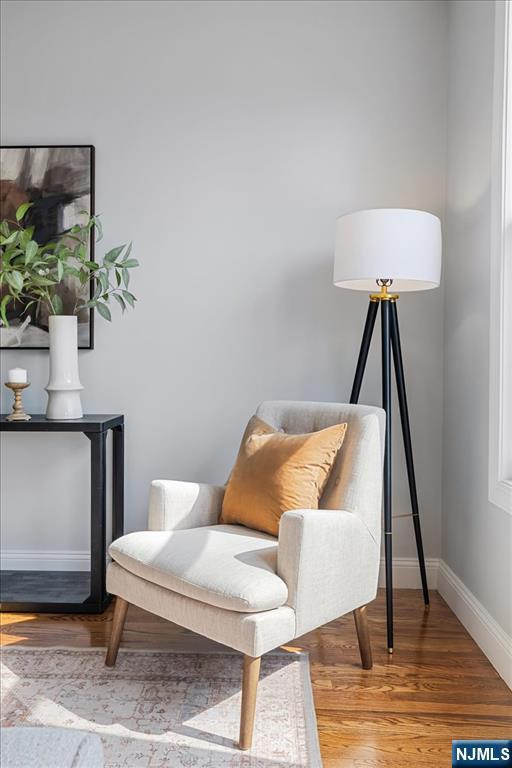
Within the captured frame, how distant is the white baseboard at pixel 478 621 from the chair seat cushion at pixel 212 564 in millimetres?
817

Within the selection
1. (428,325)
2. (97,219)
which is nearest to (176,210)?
(97,219)

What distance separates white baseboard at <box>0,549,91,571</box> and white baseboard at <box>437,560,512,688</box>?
163cm

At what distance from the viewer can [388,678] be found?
2.11 metres

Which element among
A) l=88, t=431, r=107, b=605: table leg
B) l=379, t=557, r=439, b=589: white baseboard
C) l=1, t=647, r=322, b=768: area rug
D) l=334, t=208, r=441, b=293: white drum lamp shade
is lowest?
l=1, t=647, r=322, b=768: area rug

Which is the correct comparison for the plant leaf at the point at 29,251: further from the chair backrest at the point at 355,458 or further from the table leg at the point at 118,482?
the chair backrest at the point at 355,458

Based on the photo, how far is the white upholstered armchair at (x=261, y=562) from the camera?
175cm

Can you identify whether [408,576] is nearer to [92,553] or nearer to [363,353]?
[363,353]

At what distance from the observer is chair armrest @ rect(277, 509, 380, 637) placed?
1818mm

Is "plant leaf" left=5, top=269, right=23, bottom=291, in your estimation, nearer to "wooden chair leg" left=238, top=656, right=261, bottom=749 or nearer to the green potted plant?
the green potted plant

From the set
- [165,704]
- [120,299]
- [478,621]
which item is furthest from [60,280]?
[478,621]

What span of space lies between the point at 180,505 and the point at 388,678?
0.89 m

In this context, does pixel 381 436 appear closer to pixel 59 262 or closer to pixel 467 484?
pixel 467 484

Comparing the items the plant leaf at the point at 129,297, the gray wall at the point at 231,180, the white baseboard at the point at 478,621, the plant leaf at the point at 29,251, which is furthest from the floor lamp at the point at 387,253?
the plant leaf at the point at 29,251

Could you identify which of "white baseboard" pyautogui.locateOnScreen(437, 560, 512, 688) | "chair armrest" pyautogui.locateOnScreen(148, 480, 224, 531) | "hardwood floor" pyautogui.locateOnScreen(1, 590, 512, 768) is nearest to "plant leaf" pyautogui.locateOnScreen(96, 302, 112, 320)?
"chair armrest" pyautogui.locateOnScreen(148, 480, 224, 531)
